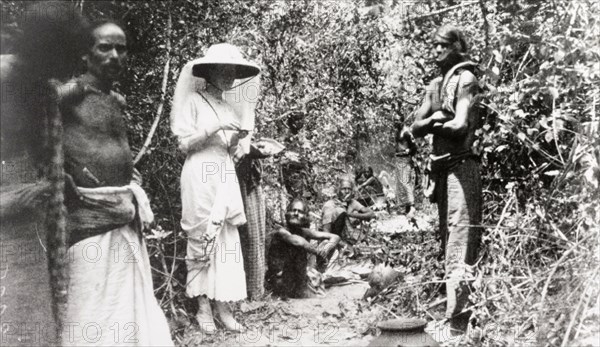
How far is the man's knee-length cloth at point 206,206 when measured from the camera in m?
4.22

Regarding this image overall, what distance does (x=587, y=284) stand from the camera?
3939mm

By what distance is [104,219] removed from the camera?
375 cm

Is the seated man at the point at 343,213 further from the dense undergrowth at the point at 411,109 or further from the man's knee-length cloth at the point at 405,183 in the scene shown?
the man's knee-length cloth at the point at 405,183

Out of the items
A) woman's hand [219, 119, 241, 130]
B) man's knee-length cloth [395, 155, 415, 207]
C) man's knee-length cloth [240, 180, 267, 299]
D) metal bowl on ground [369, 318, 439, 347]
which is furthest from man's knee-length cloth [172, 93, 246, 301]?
man's knee-length cloth [395, 155, 415, 207]

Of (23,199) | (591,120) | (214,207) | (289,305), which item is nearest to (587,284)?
(591,120)

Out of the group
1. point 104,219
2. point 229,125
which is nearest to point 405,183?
point 229,125

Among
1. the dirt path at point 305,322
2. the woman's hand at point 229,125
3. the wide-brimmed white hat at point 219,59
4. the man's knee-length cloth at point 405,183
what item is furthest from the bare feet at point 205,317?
the man's knee-length cloth at point 405,183

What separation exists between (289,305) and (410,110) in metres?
1.92

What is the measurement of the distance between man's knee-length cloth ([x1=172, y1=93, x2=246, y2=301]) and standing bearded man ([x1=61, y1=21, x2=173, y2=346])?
0.36 m

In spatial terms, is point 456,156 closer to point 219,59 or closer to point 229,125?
point 229,125

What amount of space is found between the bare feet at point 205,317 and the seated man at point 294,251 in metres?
0.67

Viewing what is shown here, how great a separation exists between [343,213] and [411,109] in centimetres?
104

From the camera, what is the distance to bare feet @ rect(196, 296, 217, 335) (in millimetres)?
4172

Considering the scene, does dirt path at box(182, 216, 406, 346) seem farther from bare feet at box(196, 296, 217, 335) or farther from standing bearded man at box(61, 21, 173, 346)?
standing bearded man at box(61, 21, 173, 346)
